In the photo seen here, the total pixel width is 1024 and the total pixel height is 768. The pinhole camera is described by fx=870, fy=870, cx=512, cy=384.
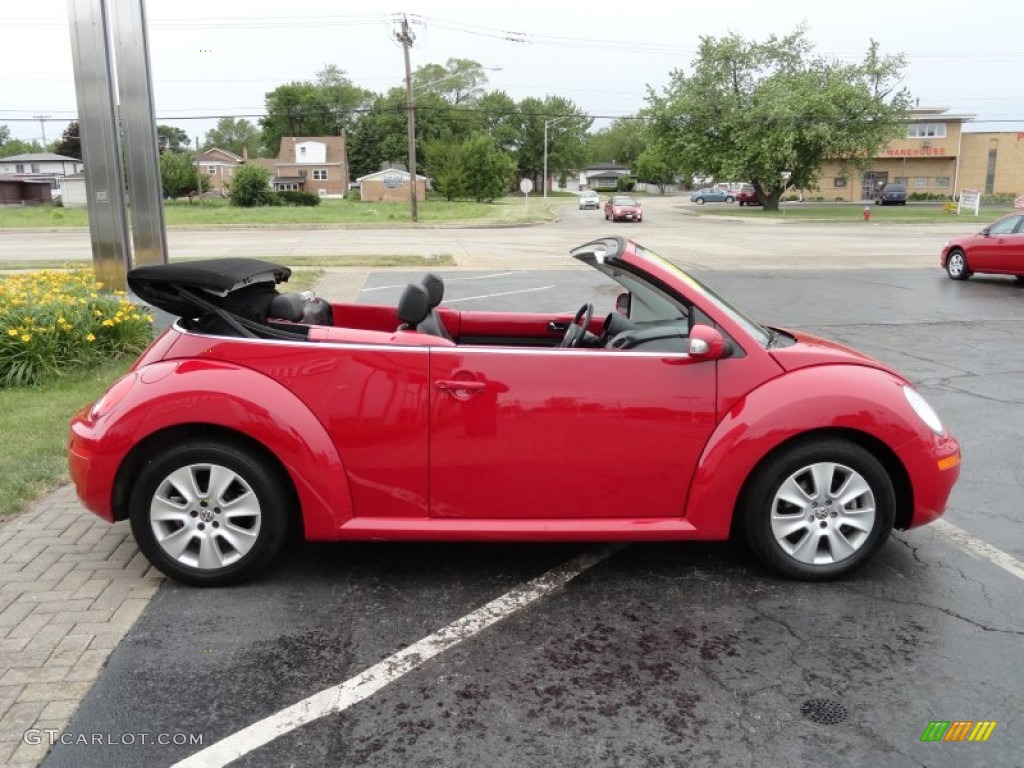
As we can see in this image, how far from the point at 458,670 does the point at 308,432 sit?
3.94 feet

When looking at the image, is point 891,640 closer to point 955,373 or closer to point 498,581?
point 498,581

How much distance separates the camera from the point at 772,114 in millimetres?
51625

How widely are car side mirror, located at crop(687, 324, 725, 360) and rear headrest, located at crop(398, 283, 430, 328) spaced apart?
1.25 m

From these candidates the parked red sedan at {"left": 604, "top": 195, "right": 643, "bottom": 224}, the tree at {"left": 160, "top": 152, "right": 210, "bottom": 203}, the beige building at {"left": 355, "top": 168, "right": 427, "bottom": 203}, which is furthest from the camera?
the beige building at {"left": 355, "top": 168, "right": 427, "bottom": 203}

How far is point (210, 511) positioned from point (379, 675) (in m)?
1.15

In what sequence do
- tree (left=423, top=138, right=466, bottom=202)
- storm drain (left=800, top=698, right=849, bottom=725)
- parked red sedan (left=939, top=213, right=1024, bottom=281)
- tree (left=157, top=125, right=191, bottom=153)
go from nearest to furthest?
storm drain (left=800, top=698, right=849, bottom=725)
parked red sedan (left=939, top=213, right=1024, bottom=281)
tree (left=423, top=138, right=466, bottom=202)
tree (left=157, top=125, right=191, bottom=153)

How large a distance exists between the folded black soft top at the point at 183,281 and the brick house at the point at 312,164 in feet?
318

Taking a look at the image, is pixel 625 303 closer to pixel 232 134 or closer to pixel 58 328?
pixel 58 328

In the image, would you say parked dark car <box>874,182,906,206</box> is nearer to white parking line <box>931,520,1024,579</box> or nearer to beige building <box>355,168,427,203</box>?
beige building <box>355,168,427,203</box>

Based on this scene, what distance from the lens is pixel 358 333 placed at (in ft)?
12.8

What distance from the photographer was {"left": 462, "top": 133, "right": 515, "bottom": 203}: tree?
70.9 meters

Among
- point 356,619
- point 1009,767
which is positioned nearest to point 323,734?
point 356,619

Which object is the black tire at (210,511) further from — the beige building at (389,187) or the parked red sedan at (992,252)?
the beige building at (389,187)

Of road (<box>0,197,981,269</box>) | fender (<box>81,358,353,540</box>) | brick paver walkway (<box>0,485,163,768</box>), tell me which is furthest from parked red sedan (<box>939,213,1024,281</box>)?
brick paver walkway (<box>0,485,163,768</box>)
